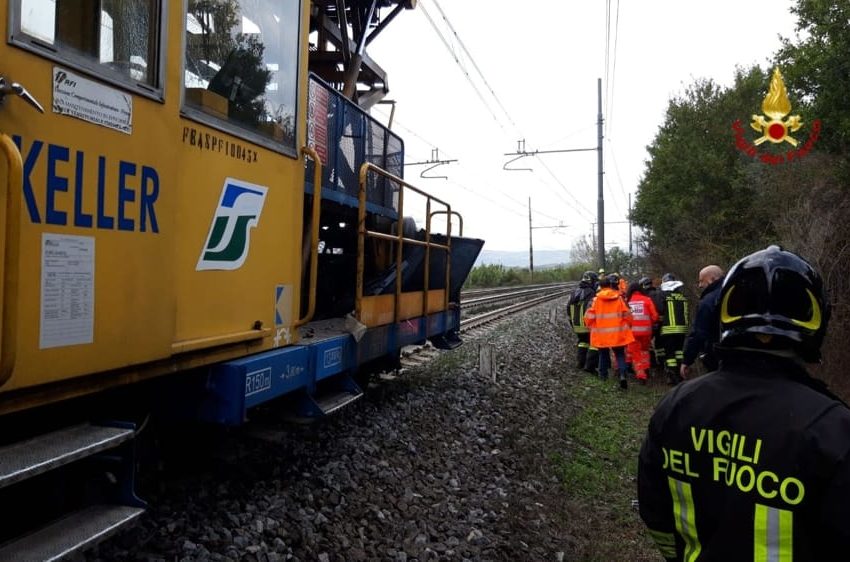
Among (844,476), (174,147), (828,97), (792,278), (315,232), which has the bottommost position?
(844,476)

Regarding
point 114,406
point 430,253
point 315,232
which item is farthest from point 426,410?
point 114,406

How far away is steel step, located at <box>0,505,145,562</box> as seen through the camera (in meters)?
2.25

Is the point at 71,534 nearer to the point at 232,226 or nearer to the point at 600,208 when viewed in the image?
the point at 232,226

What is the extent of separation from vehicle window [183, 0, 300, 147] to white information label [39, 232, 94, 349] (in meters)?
1.09

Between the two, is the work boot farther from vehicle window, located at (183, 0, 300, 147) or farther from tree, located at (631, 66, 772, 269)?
vehicle window, located at (183, 0, 300, 147)

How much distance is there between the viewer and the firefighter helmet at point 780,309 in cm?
172

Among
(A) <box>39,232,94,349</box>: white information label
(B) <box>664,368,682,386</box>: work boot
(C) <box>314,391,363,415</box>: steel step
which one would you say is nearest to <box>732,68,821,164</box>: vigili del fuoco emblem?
(B) <box>664,368,682,386</box>: work boot

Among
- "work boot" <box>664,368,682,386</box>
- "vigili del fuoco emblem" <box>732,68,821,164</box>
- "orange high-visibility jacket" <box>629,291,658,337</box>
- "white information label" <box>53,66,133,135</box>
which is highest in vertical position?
"vigili del fuoco emblem" <box>732,68,821,164</box>

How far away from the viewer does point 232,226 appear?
3.64 meters

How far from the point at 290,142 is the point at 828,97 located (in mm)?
11354

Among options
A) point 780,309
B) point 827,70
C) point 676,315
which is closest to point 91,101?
point 780,309

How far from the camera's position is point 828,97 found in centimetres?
1195

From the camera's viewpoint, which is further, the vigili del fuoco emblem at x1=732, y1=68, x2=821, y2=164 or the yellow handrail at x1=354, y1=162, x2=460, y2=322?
the vigili del fuoco emblem at x1=732, y1=68, x2=821, y2=164

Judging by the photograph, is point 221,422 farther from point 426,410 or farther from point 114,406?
point 426,410
